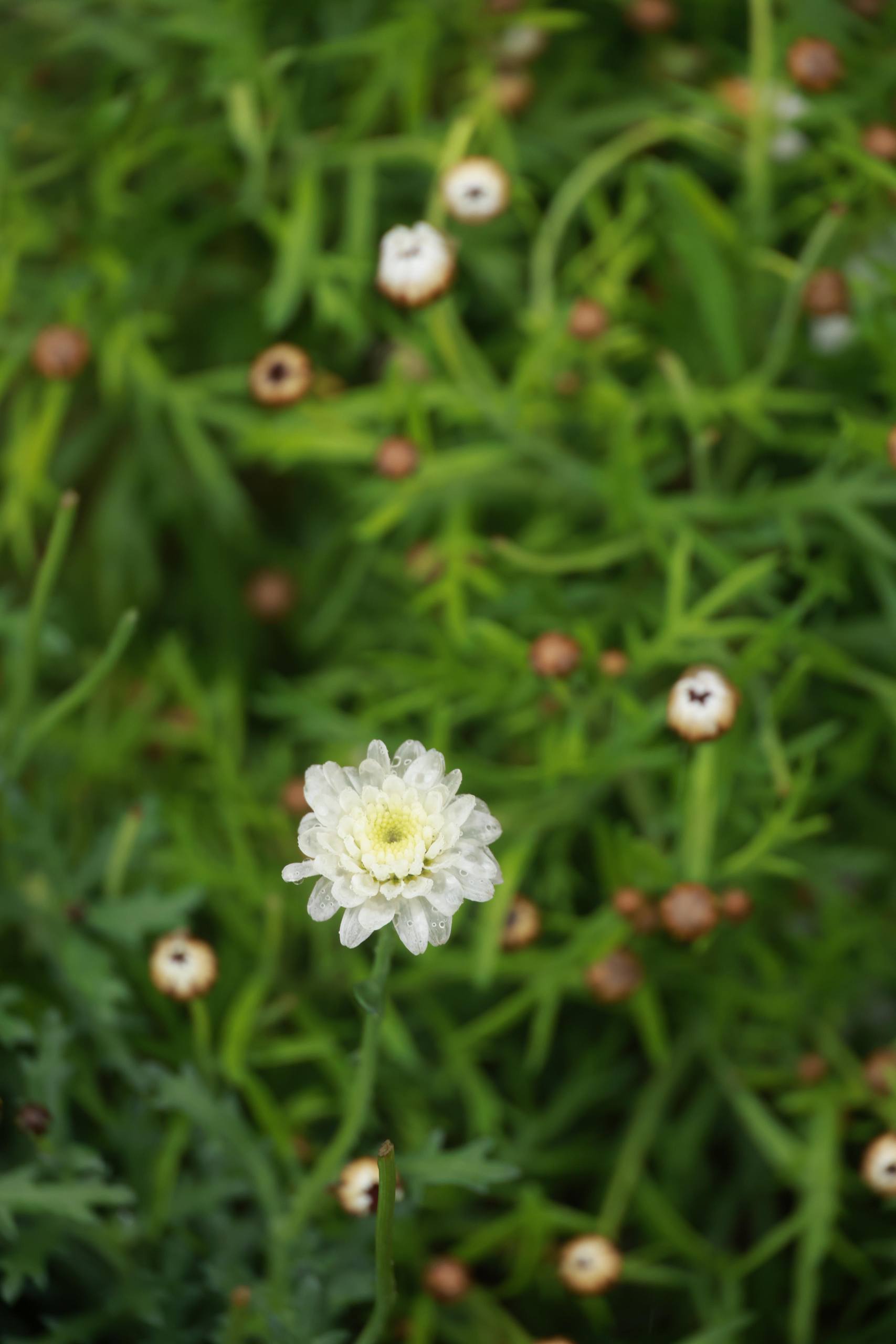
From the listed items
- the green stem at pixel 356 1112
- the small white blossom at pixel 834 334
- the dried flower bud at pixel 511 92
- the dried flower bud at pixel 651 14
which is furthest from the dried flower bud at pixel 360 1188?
the dried flower bud at pixel 651 14

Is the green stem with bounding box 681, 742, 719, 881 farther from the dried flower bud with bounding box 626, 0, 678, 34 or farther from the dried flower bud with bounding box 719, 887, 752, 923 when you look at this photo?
the dried flower bud with bounding box 626, 0, 678, 34

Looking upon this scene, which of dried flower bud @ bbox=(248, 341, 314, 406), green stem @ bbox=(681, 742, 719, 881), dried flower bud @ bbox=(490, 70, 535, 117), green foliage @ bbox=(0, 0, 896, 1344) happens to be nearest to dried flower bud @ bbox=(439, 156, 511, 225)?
green foliage @ bbox=(0, 0, 896, 1344)

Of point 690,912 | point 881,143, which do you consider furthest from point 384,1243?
point 881,143

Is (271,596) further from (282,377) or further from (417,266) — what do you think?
(417,266)

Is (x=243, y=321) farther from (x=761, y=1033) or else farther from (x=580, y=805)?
(x=761, y=1033)

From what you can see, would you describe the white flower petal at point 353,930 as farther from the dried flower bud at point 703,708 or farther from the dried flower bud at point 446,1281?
the dried flower bud at point 446,1281

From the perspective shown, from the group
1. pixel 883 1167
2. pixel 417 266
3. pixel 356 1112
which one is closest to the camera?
pixel 356 1112

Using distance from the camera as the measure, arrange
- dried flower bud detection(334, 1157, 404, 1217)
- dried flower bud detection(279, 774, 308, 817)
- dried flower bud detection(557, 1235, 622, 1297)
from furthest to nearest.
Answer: dried flower bud detection(279, 774, 308, 817) < dried flower bud detection(557, 1235, 622, 1297) < dried flower bud detection(334, 1157, 404, 1217)
